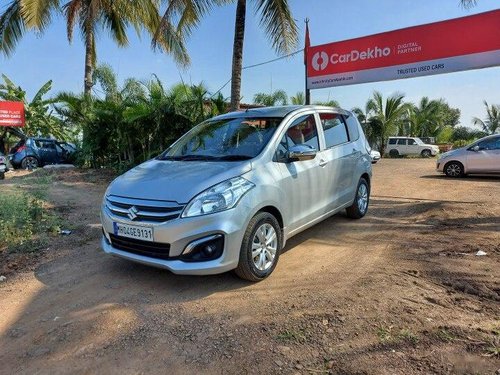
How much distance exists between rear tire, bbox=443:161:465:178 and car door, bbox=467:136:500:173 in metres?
0.27

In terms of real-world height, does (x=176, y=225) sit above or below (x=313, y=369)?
above

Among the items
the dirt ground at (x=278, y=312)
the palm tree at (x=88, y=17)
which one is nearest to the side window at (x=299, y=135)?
the dirt ground at (x=278, y=312)

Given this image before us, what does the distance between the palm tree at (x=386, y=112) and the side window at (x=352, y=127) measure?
24.5 meters

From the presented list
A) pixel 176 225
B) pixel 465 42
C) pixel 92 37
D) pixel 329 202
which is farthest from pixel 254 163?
pixel 92 37

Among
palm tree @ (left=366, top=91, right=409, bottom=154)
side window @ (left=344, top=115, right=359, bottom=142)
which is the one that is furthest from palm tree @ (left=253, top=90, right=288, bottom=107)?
side window @ (left=344, top=115, right=359, bottom=142)

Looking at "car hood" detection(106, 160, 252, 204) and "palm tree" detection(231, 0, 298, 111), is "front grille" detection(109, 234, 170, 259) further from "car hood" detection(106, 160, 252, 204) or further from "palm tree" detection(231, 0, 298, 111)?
"palm tree" detection(231, 0, 298, 111)

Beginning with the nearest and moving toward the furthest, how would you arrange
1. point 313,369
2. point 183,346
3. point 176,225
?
point 313,369
point 183,346
point 176,225

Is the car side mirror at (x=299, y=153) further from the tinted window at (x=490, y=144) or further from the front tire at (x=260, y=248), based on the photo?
the tinted window at (x=490, y=144)

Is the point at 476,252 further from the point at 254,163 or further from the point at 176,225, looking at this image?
the point at 176,225

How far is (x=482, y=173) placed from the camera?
40.3 ft

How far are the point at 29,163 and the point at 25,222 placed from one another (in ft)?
42.4

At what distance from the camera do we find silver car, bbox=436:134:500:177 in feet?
39.1

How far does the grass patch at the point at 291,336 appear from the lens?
295 centimetres

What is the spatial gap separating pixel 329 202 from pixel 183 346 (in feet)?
9.83
